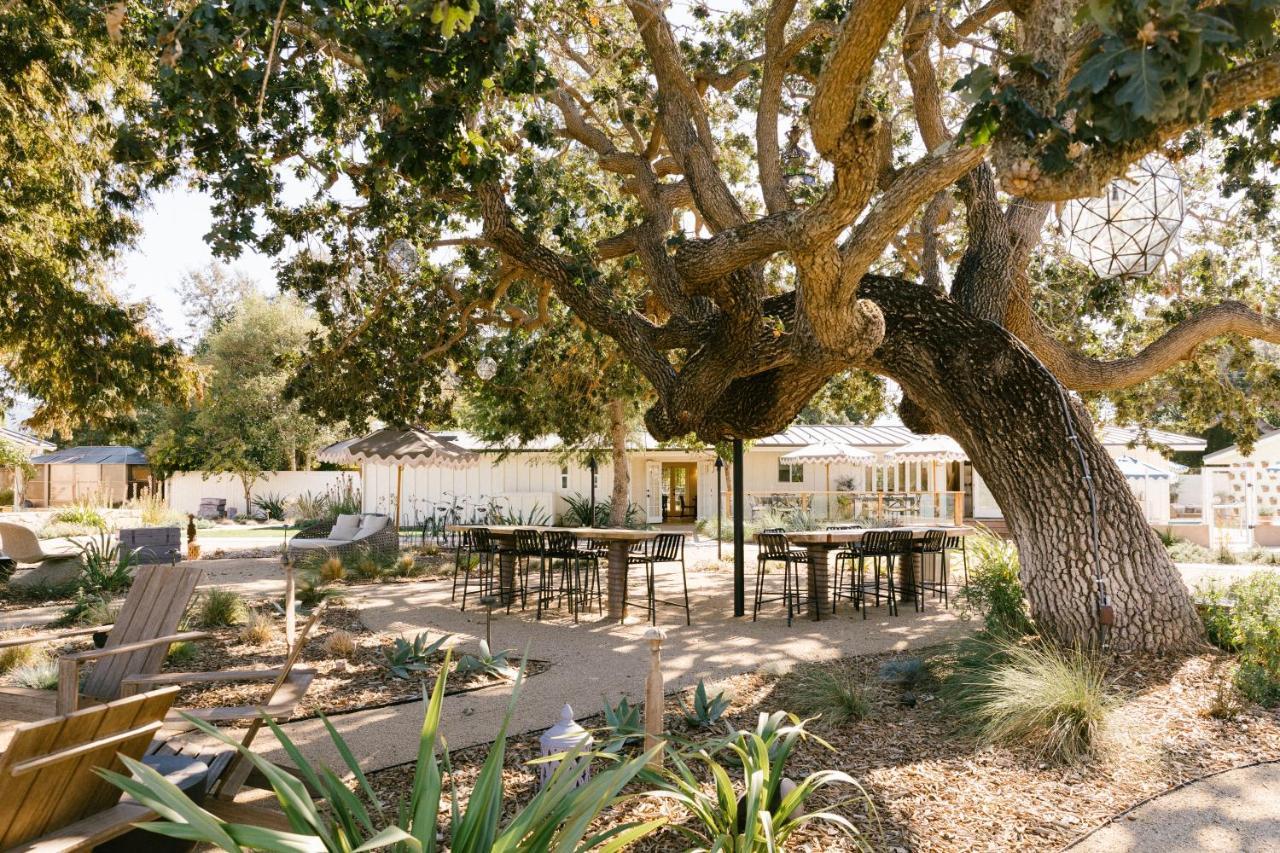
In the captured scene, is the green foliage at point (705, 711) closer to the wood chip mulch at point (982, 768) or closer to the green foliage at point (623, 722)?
the wood chip mulch at point (982, 768)

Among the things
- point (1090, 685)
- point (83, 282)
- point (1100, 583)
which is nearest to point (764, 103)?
point (1100, 583)

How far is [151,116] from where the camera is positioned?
6496mm

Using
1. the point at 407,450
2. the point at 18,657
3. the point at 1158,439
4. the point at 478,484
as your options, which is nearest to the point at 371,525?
the point at 407,450

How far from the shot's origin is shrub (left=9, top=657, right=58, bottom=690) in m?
6.71

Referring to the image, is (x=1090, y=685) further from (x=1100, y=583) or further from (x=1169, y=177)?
(x=1169, y=177)

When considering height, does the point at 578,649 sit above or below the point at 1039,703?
below

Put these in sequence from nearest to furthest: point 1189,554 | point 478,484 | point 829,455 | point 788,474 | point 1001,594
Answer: point 1001,594 → point 1189,554 → point 829,455 → point 478,484 → point 788,474

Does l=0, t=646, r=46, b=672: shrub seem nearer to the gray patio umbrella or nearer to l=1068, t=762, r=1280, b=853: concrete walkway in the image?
the gray patio umbrella

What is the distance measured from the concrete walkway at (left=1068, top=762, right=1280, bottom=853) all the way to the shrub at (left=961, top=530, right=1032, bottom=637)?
244 centimetres

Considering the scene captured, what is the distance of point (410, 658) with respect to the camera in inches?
298

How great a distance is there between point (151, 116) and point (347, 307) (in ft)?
19.5

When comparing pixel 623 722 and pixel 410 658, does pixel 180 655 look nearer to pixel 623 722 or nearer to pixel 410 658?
pixel 410 658

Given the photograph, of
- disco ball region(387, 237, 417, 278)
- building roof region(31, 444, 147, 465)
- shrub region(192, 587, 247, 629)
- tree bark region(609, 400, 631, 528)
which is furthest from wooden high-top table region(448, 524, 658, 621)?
building roof region(31, 444, 147, 465)

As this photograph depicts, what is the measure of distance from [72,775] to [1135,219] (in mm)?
7007
